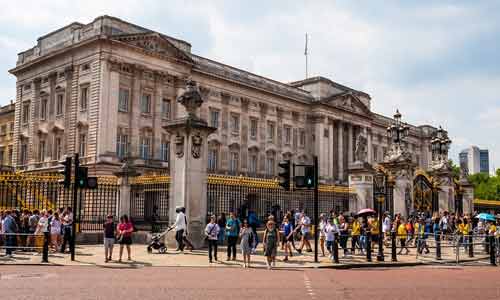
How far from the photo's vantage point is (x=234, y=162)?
2434 inches

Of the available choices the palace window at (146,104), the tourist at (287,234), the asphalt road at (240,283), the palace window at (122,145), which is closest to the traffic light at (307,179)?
the tourist at (287,234)

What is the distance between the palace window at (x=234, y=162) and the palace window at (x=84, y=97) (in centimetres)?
1834

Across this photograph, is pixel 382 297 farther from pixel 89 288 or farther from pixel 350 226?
pixel 350 226

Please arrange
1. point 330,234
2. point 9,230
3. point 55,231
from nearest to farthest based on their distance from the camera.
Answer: point 9,230 < point 330,234 < point 55,231

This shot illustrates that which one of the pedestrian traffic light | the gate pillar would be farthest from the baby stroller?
the pedestrian traffic light

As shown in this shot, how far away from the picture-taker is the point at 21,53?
56219 millimetres

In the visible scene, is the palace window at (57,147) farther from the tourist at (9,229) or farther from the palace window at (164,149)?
the tourist at (9,229)

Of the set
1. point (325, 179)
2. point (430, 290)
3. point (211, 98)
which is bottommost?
point (430, 290)

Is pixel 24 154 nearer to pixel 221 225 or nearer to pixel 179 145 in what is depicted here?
pixel 179 145

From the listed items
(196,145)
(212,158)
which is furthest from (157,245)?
(212,158)

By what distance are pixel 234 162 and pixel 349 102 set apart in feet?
75.9

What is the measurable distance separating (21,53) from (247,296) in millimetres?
52746

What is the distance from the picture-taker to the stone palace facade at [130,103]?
4669 cm

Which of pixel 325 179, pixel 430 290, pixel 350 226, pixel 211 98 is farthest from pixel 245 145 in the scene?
pixel 430 290
